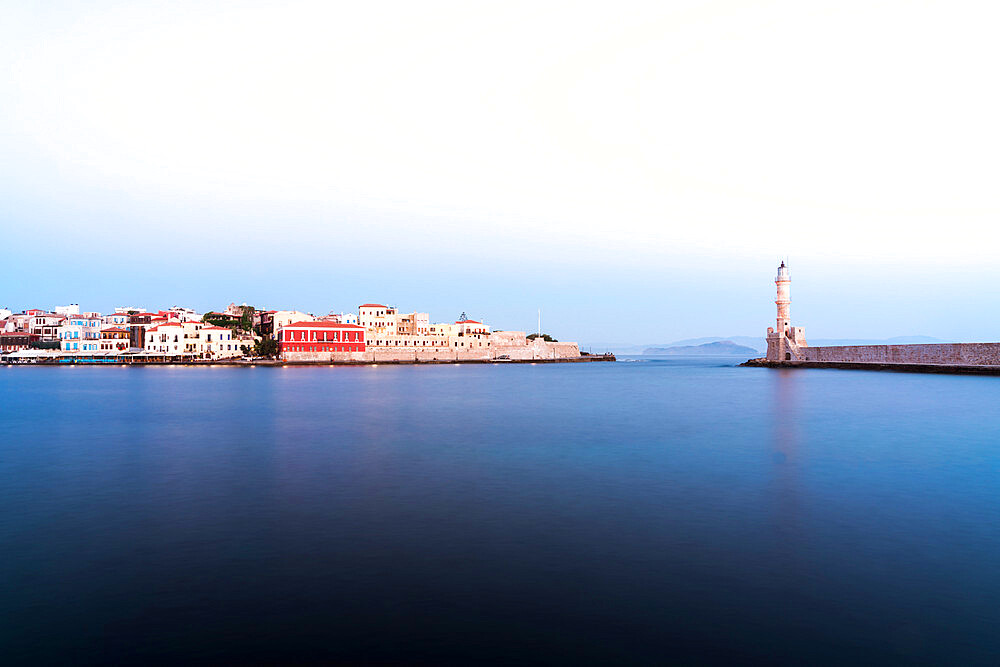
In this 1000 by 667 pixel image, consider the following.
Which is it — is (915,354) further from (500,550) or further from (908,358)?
(500,550)

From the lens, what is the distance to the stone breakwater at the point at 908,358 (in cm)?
4534

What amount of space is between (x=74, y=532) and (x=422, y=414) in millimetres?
16465

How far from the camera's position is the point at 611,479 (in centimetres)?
1142

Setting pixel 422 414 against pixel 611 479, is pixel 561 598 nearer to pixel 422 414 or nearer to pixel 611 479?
pixel 611 479

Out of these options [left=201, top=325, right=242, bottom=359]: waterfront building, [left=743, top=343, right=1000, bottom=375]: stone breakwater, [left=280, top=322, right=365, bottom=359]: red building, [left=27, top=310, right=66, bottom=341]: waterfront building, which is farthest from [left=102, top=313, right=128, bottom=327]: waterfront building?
[left=743, top=343, right=1000, bottom=375]: stone breakwater

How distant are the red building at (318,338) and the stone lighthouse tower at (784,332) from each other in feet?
161

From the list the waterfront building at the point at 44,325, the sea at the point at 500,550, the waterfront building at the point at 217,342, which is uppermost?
the waterfront building at the point at 44,325

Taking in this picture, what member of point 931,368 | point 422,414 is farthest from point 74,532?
point 931,368

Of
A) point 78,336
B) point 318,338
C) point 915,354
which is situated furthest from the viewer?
point 78,336

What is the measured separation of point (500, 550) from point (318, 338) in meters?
73.6

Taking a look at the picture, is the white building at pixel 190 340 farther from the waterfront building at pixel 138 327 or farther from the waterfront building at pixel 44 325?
the waterfront building at pixel 44 325

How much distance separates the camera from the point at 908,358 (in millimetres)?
52875

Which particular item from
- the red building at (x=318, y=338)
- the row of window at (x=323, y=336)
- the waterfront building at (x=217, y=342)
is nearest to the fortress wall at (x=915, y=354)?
the row of window at (x=323, y=336)

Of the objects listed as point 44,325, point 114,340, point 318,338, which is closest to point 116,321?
point 114,340
